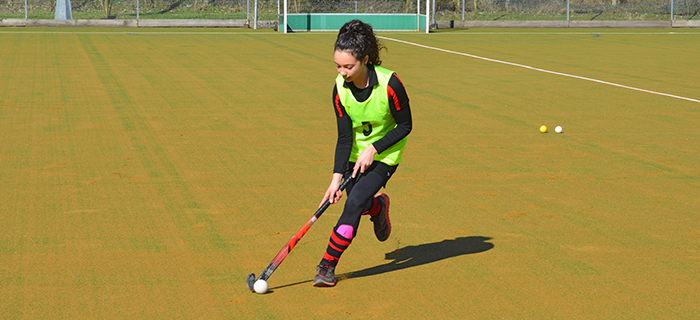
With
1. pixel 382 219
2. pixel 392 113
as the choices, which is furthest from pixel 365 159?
pixel 382 219

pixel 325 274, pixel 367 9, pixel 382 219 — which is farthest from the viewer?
pixel 367 9

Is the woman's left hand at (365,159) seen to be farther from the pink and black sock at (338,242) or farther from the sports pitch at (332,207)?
the sports pitch at (332,207)

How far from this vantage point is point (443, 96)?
13555mm

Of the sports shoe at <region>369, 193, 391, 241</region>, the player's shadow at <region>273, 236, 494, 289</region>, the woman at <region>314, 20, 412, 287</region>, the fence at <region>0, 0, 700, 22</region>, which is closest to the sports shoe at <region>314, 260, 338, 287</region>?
the woman at <region>314, 20, 412, 287</region>

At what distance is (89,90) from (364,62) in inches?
398

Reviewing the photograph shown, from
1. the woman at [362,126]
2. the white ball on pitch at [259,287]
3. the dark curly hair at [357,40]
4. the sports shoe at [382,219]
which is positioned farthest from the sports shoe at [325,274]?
the dark curly hair at [357,40]

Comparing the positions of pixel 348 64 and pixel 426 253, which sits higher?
pixel 348 64

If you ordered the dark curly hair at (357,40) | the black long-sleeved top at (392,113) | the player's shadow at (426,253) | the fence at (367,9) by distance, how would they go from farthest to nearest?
1. the fence at (367,9)
2. the player's shadow at (426,253)
3. the black long-sleeved top at (392,113)
4. the dark curly hair at (357,40)

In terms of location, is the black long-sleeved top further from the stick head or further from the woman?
the stick head

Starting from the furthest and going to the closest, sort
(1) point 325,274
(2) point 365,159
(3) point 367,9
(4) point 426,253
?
(3) point 367,9
(4) point 426,253
(1) point 325,274
(2) point 365,159

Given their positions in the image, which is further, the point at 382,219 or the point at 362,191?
the point at 382,219

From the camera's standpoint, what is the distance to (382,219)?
5207 mm

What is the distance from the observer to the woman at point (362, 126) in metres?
4.49

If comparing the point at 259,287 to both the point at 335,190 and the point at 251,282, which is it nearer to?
the point at 251,282
